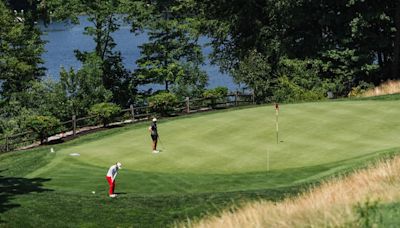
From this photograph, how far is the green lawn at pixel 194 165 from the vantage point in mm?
17672

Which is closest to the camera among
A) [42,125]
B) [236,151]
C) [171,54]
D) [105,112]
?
[236,151]

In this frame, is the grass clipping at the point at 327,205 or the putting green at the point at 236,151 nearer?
the grass clipping at the point at 327,205

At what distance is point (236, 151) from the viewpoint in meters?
23.3

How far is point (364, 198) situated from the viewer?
13609 millimetres

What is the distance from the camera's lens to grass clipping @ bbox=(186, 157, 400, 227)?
40.5 feet

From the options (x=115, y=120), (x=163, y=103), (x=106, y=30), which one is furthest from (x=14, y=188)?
(x=106, y=30)

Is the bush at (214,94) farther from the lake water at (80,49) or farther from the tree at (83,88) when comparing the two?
the lake water at (80,49)

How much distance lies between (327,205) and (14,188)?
11928 mm

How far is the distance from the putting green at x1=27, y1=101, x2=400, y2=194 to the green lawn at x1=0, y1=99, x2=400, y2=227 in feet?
0.13

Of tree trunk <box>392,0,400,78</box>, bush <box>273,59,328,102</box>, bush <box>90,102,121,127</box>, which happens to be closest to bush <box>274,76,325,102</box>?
bush <box>273,59,328,102</box>

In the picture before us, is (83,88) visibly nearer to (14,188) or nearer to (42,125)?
(42,125)

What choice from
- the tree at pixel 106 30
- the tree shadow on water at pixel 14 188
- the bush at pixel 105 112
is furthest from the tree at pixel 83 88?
the tree shadow on water at pixel 14 188

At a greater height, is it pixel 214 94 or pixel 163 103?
pixel 214 94

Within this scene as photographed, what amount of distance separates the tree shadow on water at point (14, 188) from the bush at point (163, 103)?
55.3ft
